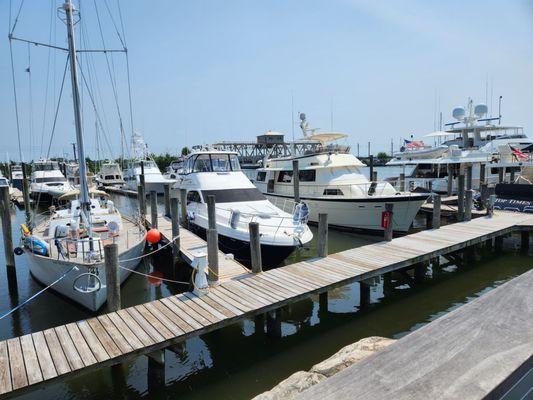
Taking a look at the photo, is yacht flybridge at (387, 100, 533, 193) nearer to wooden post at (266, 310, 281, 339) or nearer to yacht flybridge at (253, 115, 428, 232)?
yacht flybridge at (253, 115, 428, 232)

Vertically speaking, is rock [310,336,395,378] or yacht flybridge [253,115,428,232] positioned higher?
yacht flybridge [253,115,428,232]

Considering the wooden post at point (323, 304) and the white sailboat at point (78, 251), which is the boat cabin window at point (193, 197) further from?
the wooden post at point (323, 304)

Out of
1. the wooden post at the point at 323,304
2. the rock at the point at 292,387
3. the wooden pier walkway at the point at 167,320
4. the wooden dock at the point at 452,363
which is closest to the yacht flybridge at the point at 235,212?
the wooden pier walkway at the point at 167,320

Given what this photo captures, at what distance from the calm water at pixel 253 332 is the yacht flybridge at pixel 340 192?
3.81 m

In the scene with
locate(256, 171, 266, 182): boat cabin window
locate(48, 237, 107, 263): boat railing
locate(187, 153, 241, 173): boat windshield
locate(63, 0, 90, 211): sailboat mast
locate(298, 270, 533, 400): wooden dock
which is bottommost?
locate(48, 237, 107, 263): boat railing

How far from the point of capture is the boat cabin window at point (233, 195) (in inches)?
524

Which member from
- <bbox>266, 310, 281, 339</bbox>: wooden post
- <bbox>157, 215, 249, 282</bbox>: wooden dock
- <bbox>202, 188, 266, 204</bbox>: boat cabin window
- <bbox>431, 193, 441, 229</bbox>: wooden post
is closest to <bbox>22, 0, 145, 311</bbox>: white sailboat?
<bbox>157, 215, 249, 282</bbox>: wooden dock

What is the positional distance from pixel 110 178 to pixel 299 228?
43732 millimetres

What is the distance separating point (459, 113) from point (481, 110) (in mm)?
1442

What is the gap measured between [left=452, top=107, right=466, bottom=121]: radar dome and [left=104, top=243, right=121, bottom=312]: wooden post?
2846 centimetres

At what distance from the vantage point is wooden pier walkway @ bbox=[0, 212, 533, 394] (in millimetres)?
4852

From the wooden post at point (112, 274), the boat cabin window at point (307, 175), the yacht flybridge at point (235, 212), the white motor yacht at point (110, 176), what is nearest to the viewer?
the wooden post at point (112, 274)

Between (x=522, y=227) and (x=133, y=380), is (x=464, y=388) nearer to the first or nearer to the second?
(x=133, y=380)

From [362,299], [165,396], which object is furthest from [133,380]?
[362,299]
